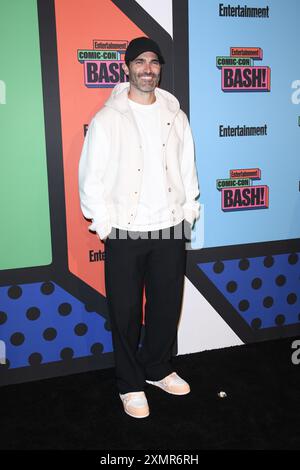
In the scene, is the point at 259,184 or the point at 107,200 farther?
the point at 259,184

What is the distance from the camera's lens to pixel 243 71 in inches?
112

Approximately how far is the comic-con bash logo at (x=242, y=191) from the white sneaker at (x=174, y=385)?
101 cm

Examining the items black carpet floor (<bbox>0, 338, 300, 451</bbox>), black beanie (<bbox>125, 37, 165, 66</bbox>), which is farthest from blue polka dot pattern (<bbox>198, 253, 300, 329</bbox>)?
black beanie (<bbox>125, 37, 165, 66</bbox>)

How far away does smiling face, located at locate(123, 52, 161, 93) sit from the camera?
7.34 feet

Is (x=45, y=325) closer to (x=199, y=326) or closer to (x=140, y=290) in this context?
(x=140, y=290)

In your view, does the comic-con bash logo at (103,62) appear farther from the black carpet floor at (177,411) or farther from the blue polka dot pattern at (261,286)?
the black carpet floor at (177,411)

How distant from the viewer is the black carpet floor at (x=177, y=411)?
6.98 ft

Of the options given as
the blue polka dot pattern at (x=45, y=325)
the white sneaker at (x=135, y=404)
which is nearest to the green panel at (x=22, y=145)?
the blue polka dot pattern at (x=45, y=325)

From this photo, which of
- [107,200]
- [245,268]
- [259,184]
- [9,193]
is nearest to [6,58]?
[9,193]

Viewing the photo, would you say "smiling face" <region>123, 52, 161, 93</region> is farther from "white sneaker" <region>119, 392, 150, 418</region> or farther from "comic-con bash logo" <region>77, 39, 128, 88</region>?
"white sneaker" <region>119, 392, 150, 418</region>
